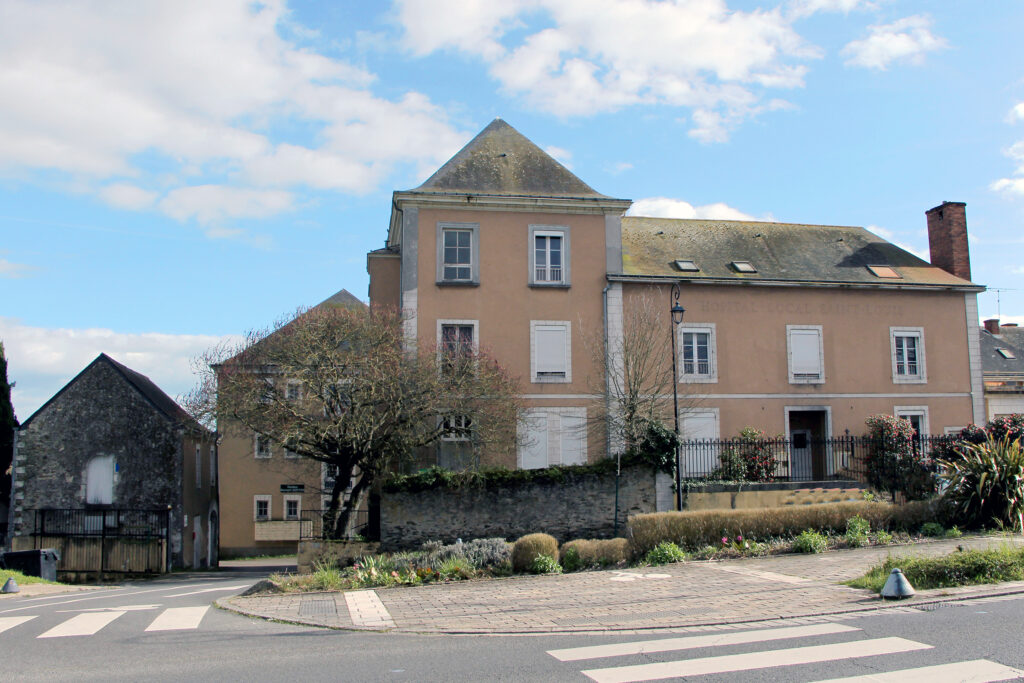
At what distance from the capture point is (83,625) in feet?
32.3

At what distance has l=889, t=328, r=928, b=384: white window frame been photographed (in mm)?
24578

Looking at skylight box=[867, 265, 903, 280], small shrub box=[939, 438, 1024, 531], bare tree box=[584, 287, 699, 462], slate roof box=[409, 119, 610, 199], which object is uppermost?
slate roof box=[409, 119, 610, 199]

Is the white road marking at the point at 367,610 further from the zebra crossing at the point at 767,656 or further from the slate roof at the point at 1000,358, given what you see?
the slate roof at the point at 1000,358

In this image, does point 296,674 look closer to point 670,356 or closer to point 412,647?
point 412,647

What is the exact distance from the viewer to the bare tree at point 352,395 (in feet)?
58.2

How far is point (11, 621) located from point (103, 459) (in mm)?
18096

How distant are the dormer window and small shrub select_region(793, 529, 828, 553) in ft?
40.7

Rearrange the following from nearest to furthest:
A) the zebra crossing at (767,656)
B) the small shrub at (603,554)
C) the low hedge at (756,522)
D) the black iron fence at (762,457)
Answer: the zebra crossing at (767,656) < the small shrub at (603,554) < the low hedge at (756,522) < the black iron fence at (762,457)

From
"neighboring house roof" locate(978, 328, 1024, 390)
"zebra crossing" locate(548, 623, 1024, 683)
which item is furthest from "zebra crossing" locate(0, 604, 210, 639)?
"neighboring house roof" locate(978, 328, 1024, 390)

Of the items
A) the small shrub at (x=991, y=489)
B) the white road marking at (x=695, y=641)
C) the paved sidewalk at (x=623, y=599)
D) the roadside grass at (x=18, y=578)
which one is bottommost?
the roadside grass at (x=18, y=578)

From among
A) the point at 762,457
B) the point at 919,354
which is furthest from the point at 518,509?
the point at 919,354

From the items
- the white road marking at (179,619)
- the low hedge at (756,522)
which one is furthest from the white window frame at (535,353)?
the white road marking at (179,619)

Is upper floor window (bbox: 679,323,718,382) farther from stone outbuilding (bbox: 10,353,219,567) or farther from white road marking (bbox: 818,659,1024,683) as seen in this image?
white road marking (bbox: 818,659,1024,683)

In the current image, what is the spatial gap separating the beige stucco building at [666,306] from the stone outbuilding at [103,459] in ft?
30.8
